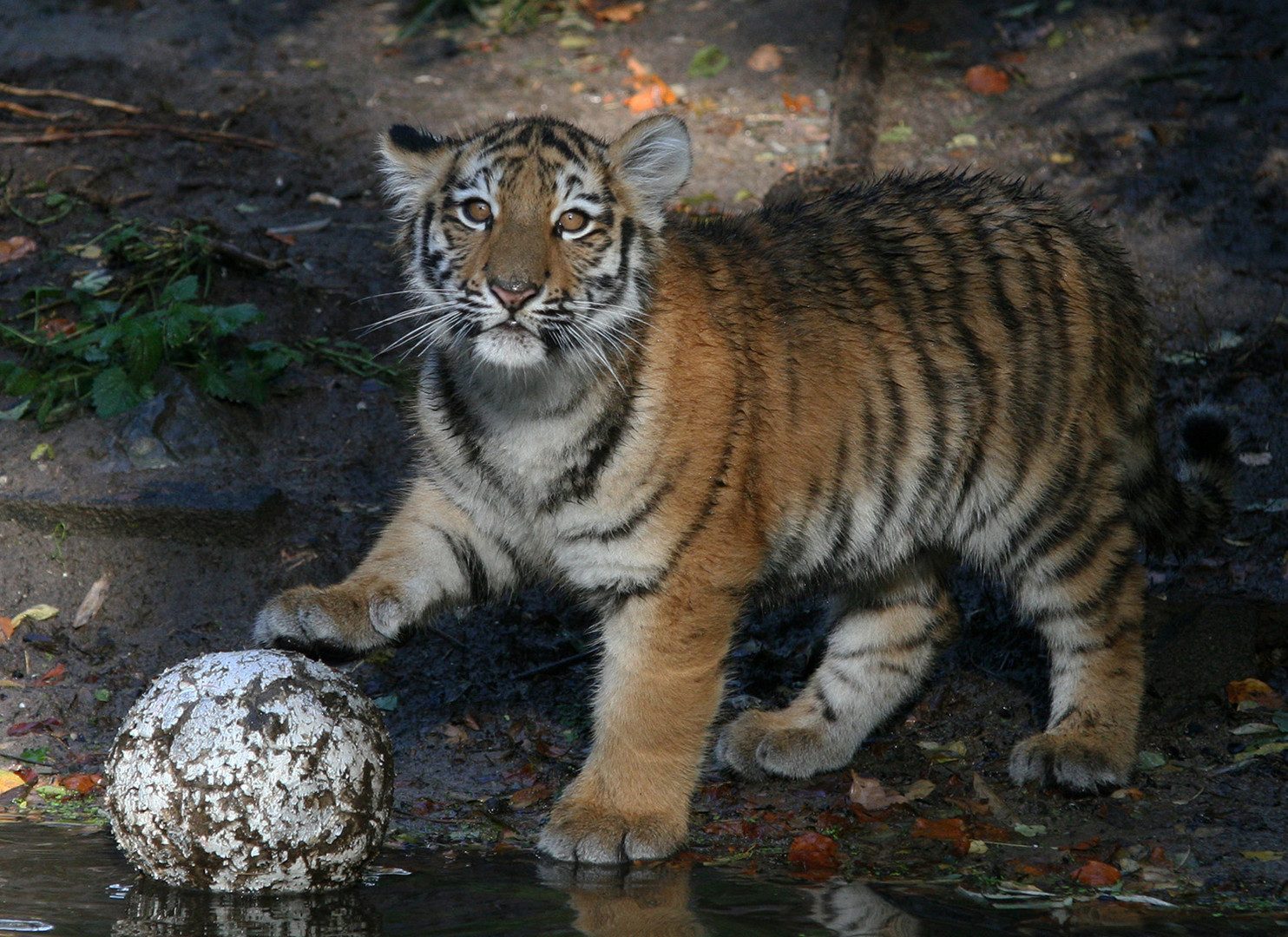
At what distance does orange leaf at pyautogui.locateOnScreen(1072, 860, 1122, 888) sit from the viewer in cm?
333

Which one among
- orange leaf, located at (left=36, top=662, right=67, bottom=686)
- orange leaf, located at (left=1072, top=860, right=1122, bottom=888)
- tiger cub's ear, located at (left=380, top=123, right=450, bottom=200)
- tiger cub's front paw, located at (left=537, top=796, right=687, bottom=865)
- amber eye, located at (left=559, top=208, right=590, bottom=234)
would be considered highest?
tiger cub's ear, located at (left=380, top=123, right=450, bottom=200)

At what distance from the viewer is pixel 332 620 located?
3582mm

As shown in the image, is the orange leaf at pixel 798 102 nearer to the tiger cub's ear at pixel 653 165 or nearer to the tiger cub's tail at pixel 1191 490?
the tiger cub's tail at pixel 1191 490

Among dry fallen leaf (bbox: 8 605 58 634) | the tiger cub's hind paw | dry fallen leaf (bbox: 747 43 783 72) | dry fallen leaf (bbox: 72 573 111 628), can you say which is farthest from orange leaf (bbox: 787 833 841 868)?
dry fallen leaf (bbox: 747 43 783 72)

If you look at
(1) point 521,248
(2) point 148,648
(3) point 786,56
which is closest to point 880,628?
(1) point 521,248

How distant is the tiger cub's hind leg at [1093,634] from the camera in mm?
4039

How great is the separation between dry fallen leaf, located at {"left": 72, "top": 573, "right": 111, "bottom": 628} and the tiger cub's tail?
329 cm

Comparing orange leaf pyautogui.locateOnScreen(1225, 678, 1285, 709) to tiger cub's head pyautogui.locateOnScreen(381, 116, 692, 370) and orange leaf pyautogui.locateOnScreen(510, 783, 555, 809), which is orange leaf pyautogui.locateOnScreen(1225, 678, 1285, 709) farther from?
tiger cub's head pyautogui.locateOnScreen(381, 116, 692, 370)

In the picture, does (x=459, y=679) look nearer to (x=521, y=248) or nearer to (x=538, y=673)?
(x=538, y=673)

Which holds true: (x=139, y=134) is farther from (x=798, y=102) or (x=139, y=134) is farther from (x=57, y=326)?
(x=798, y=102)

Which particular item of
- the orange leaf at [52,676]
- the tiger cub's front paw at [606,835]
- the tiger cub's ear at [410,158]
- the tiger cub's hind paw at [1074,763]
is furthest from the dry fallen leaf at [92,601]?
the tiger cub's hind paw at [1074,763]

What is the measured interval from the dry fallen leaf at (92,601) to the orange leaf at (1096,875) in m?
3.15

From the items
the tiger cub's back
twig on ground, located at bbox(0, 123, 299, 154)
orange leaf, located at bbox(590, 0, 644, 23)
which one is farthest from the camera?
orange leaf, located at bbox(590, 0, 644, 23)

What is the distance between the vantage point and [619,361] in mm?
3521
